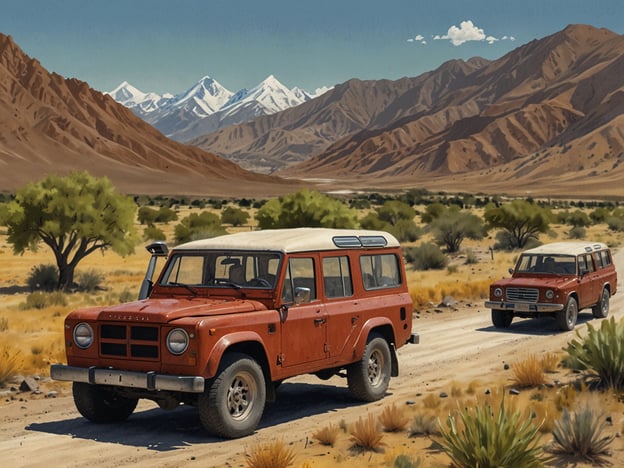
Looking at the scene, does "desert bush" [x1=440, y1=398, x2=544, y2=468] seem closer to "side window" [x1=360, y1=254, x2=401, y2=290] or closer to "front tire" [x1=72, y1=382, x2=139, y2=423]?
"side window" [x1=360, y1=254, x2=401, y2=290]

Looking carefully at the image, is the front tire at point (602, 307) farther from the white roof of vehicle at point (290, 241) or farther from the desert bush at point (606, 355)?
the white roof of vehicle at point (290, 241)

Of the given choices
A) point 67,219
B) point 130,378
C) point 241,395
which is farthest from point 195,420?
point 67,219

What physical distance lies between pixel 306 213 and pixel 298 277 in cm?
2779

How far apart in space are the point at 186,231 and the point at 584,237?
23764 mm

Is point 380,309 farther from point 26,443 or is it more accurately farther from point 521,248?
point 521,248

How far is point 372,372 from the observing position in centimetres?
1143

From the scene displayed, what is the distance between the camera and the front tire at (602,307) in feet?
66.2

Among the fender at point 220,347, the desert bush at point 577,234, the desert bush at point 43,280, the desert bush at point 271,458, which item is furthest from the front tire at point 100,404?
the desert bush at point 577,234

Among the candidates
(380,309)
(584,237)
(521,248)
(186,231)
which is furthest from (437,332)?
→ (584,237)

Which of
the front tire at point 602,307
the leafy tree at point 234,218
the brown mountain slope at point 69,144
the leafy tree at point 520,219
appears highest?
the brown mountain slope at point 69,144

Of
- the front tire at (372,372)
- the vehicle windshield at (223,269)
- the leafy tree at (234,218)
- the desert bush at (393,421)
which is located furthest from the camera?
the leafy tree at (234,218)

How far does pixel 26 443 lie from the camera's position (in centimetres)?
946

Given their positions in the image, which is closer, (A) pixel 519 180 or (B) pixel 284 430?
(B) pixel 284 430

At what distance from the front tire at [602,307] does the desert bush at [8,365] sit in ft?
42.6
